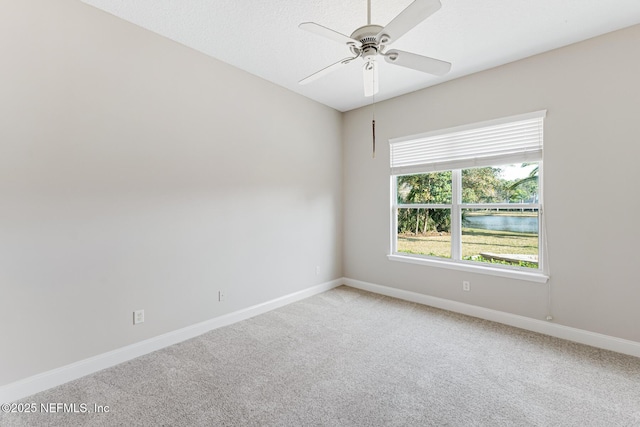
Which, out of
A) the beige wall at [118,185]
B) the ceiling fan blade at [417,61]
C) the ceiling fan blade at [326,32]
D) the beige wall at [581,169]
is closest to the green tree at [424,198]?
the beige wall at [581,169]

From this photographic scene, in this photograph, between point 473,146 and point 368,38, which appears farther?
point 473,146

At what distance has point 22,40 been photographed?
193 cm

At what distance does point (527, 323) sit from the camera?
296cm

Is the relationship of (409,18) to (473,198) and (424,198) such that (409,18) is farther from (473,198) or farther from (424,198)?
(424,198)

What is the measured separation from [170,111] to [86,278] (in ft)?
5.09

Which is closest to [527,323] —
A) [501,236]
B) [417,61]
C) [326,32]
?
[501,236]

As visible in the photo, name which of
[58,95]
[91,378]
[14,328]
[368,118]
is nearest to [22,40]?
[58,95]

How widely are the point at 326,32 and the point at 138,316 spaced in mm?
2600

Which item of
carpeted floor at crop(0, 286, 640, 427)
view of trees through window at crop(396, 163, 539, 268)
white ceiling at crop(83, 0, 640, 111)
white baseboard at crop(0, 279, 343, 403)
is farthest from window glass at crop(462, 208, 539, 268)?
white baseboard at crop(0, 279, 343, 403)

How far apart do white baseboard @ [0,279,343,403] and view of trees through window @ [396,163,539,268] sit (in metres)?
2.17

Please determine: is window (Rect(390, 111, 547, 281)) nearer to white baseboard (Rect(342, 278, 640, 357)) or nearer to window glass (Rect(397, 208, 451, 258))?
window glass (Rect(397, 208, 451, 258))

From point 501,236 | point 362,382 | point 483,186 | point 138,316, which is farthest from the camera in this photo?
point 483,186

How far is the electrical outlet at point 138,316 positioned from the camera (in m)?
2.43

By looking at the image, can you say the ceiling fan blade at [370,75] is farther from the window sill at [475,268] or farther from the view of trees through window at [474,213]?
the window sill at [475,268]
